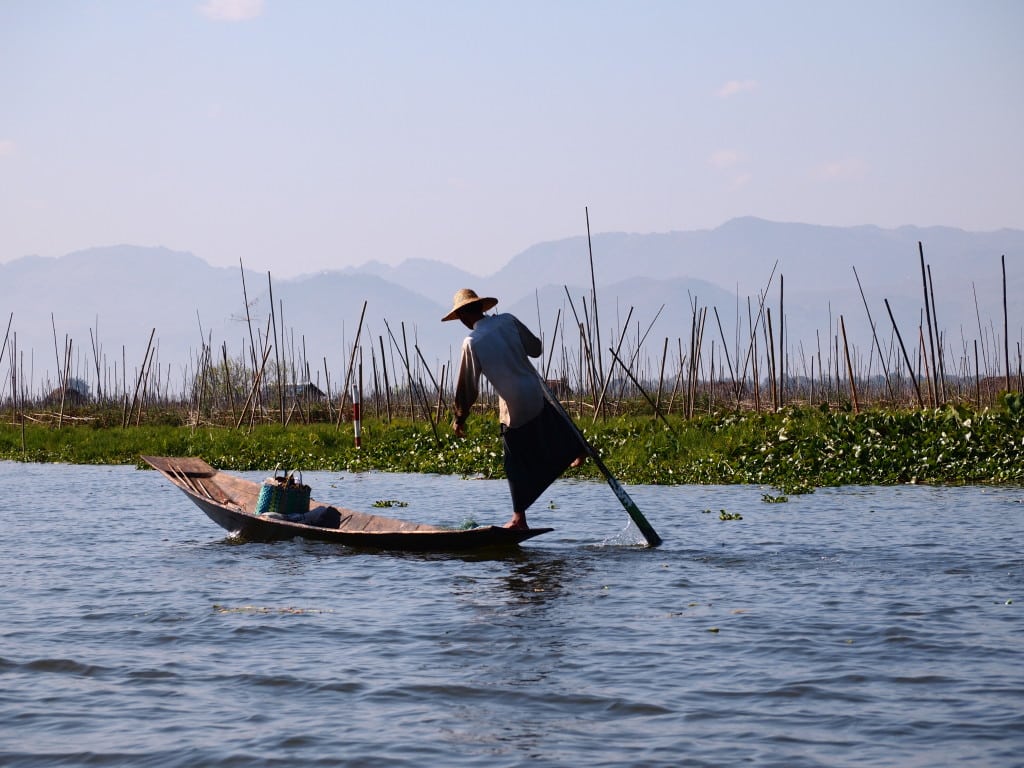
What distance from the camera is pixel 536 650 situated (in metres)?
5.70

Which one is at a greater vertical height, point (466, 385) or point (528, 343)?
point (528, 343)

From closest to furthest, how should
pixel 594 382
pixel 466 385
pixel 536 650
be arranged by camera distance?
pixel 536 650, pixel 466 385, pixel 594 382

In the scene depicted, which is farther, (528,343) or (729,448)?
(729,448)

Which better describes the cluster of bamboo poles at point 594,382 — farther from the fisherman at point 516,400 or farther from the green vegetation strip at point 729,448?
the fisherman at point 516,400

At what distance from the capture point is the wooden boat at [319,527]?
8344 mm

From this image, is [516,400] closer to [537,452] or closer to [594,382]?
[537,452]

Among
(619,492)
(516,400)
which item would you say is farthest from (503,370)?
(619,492)

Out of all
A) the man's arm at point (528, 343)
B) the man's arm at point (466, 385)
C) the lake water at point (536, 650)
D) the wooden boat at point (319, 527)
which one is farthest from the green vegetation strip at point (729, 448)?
the man's arm at point (466, 385)

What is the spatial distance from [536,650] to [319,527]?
3.84m

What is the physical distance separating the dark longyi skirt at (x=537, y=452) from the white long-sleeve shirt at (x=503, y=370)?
0.11 meters

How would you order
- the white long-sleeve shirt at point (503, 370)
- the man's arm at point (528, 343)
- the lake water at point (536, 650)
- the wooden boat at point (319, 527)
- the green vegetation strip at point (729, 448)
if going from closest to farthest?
the lake water at point (536, 650)
the wooden boat at point (319, 527)
the white long-sleeve shirt at point (503, 370)
the man's arm at point (528, 343)
the green vegetation strip at point (729, 448)

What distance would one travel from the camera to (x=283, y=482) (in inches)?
385

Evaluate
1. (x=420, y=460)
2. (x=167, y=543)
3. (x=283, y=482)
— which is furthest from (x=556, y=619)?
(x=420, y=460)

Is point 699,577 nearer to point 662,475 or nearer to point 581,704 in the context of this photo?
point 581,704
